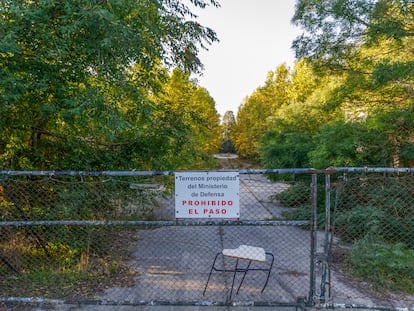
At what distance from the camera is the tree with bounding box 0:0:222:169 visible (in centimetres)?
386

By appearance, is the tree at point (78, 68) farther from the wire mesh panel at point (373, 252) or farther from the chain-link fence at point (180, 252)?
the wire mesh panel at point (373, 252)

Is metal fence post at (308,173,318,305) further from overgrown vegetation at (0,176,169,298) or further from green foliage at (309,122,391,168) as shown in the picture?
green foliage at (309,122,391,168)

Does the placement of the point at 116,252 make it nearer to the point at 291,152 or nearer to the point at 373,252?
the point at 373,252

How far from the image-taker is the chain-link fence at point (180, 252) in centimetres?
360

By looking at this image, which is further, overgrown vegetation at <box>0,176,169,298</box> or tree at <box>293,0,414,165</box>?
tree at <box>293,0,414,165</box>

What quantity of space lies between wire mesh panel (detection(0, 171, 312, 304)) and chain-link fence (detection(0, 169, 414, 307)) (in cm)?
2

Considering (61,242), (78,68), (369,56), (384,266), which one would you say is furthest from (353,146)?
(61,242)

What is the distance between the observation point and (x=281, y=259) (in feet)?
17.7

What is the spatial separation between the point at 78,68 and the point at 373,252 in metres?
4.94

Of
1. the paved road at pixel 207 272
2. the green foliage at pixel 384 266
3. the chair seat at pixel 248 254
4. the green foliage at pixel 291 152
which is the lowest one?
the paved road at pixel 207 272

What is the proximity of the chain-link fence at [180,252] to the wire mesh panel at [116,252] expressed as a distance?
18mm

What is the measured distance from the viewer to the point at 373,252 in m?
4.91

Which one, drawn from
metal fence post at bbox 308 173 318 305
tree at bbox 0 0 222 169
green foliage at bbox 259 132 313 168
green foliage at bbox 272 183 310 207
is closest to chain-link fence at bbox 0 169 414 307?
metal fence post at bbox 308 173 318 305

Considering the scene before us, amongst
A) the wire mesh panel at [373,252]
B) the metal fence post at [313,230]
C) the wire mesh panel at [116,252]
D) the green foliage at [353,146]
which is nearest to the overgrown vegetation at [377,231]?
the wire mesh panel at [373,252]
